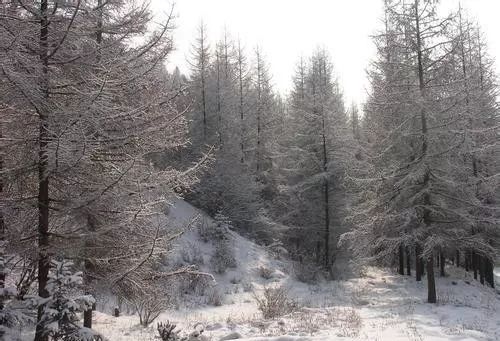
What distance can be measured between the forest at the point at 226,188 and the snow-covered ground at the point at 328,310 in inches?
4.9

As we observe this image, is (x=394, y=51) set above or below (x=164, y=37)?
above

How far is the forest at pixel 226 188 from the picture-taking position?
20.4ft

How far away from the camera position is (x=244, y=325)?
10.3 m

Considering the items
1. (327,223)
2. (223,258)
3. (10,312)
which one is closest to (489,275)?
(327,223)

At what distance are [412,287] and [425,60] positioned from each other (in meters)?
10.5

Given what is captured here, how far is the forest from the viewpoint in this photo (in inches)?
245

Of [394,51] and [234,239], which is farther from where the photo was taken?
[234,239]

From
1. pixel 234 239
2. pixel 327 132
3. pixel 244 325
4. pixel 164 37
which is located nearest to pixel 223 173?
pixel 234 239

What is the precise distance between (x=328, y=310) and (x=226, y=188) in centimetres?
1408

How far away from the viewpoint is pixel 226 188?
26.7m

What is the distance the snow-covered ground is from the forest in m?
0.13

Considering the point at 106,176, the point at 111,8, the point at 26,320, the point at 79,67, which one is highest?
the point at 111,8

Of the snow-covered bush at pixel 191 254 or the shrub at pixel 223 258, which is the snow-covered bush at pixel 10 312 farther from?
the shrub at pixel 223 258

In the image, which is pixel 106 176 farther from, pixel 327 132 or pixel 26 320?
pixel 327 132
